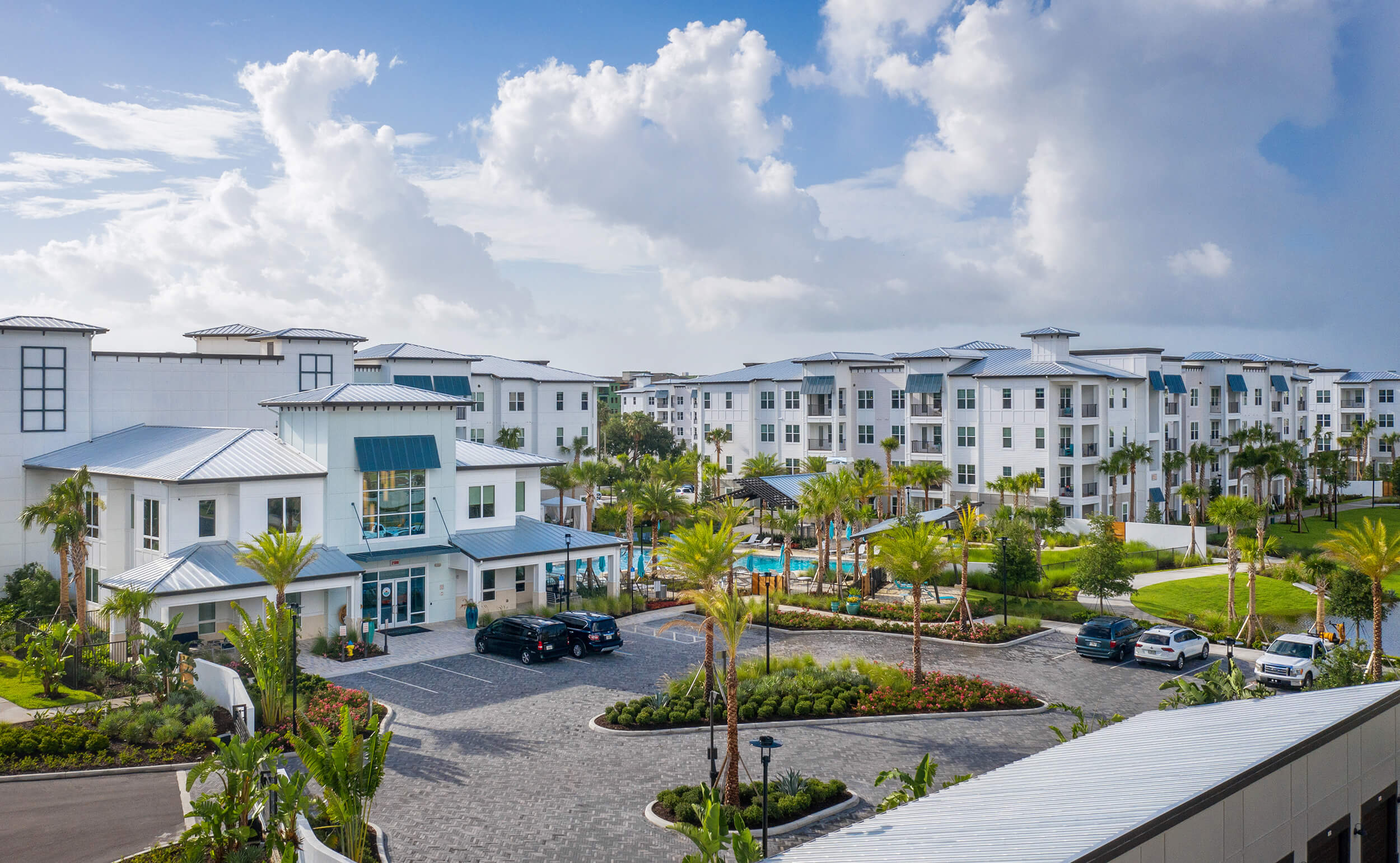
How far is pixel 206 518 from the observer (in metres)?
34.1

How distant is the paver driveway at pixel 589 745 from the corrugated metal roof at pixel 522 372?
3992cm

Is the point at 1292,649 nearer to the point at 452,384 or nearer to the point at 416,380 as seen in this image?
the point at 452,384

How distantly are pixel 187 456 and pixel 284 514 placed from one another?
4.13 metres

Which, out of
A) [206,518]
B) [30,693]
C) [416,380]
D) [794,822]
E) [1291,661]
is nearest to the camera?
[794,822]

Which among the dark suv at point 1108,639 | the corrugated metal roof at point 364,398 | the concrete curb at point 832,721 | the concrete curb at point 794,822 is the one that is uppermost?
the corrugated metal roof at point 364,398

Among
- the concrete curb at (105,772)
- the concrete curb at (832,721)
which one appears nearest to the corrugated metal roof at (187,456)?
the concrete curb at (105,772)

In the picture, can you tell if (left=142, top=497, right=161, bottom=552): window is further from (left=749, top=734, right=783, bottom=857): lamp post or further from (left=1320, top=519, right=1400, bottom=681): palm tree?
(left=1320, top=519, right=1400, bottom=681): palm tree

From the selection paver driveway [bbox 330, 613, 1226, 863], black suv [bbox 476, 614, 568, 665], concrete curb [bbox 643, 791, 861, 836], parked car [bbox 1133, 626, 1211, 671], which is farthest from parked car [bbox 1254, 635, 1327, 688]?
black suv [bbox 476, 614, 568, 665]

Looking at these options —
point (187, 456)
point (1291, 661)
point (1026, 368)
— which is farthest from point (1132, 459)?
point (187, 456)

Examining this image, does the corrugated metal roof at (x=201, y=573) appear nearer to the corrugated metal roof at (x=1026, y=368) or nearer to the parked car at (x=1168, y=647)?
the parked car at (x=1168, y=647)

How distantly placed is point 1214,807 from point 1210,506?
114 ft

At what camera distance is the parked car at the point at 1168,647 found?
3092cm

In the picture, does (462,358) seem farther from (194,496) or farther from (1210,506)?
(1210,506)

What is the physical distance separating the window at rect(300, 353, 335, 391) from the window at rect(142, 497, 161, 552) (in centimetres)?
1577
